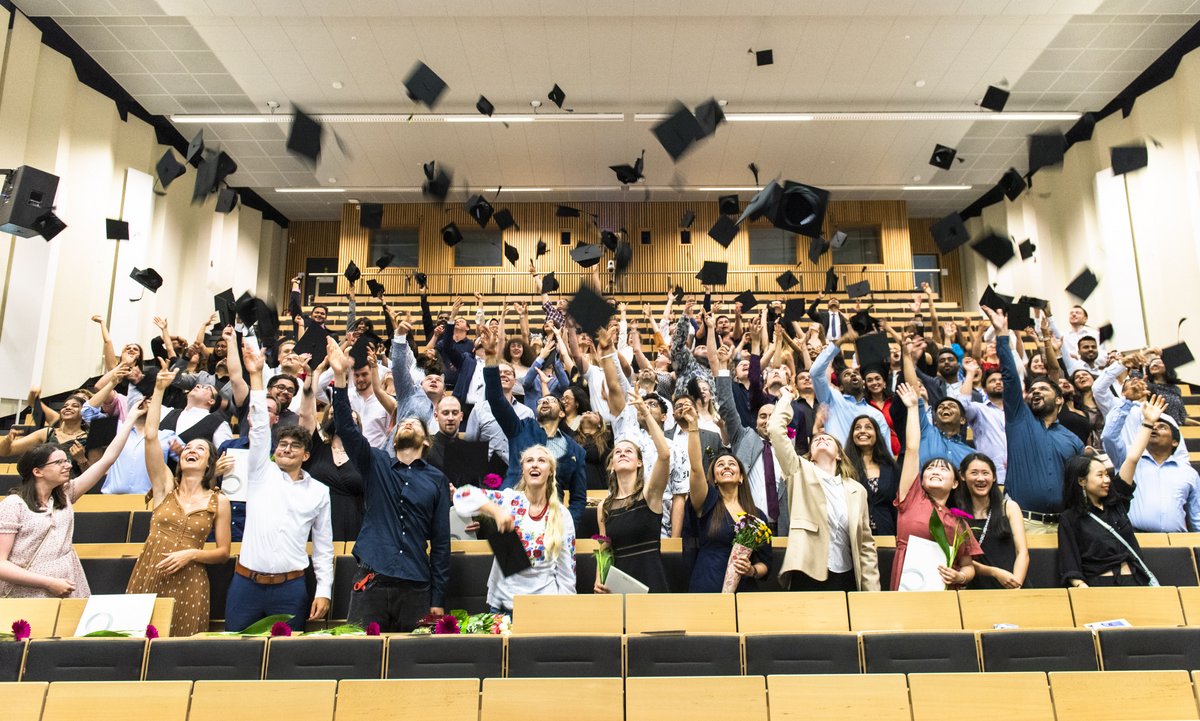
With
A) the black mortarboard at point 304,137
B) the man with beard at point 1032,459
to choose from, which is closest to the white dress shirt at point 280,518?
the black mortarboard at point 304,137

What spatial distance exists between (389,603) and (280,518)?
56 cm

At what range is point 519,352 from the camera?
19.8ft

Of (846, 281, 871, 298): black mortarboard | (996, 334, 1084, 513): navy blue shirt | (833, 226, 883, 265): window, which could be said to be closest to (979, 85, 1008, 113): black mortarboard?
(846, 281, 871, 298): black mortarboard

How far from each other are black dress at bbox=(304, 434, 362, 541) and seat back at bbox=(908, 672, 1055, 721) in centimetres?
253

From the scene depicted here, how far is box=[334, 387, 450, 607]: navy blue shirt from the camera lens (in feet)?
10.9

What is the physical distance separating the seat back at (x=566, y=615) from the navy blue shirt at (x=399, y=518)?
1.75ft

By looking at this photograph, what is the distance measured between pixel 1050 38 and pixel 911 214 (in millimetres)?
7030

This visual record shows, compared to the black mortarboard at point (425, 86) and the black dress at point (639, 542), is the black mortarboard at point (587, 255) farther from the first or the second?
the black dress at point (639, 542)

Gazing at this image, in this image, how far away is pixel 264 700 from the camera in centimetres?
254

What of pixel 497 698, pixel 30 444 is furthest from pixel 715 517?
pixel 30 444

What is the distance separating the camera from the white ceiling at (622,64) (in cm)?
925

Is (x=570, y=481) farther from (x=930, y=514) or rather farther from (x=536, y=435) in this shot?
(x=930, y=514)

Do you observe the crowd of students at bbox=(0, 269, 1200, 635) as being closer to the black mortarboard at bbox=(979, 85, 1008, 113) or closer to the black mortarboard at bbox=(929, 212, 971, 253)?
the black mortarboard at bbox=(929, 212, 971, 253)

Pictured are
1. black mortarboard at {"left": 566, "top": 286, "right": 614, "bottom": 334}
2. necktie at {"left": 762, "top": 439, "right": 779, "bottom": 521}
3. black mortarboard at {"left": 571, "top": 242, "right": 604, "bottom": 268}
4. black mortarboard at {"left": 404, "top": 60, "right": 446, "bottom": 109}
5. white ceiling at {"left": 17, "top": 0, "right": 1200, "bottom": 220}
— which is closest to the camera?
necktie at {"left": 762, "top": 439, "right": 779, "bottom": 521}
